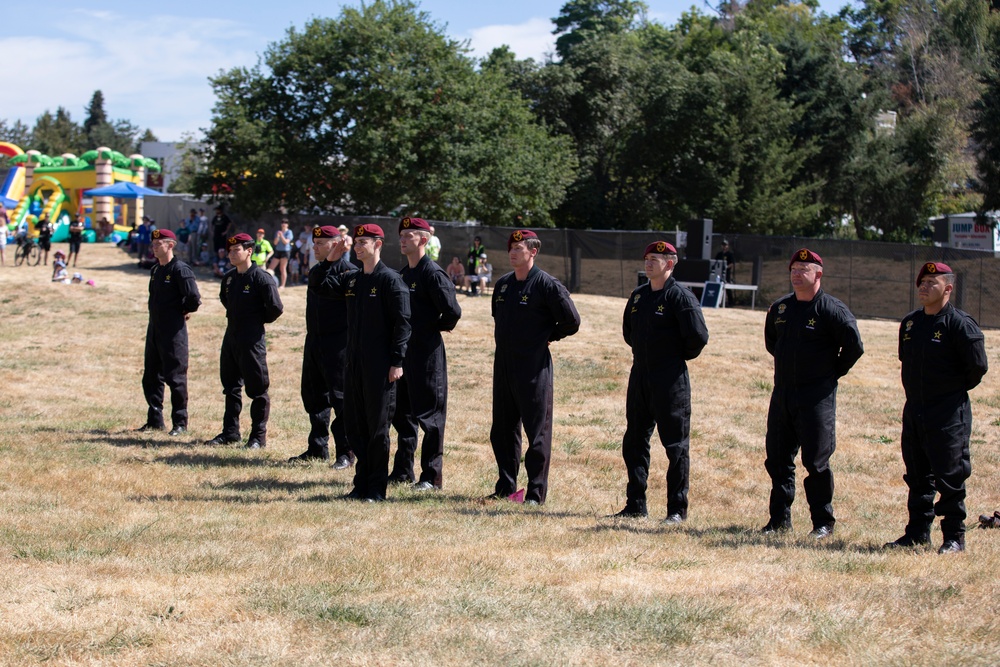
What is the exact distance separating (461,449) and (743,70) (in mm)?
32024

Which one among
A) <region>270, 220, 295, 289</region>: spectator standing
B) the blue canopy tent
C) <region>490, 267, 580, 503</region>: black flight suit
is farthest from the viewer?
the blue canopy tent

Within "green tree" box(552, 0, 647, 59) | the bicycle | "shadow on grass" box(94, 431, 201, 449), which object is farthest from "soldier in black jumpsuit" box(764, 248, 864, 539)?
"green tree" box(552, 0, 647, 59)

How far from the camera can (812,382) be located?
6922 millimetres

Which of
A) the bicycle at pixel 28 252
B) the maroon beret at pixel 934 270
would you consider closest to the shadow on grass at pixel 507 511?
the maroon beret at pixel 934 270

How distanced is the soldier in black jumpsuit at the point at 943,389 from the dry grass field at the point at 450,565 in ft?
1.34

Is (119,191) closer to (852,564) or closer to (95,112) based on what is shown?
(852,564)

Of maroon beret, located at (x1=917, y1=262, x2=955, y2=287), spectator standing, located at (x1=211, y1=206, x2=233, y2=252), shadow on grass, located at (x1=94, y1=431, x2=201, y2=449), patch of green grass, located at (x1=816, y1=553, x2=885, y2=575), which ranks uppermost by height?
spectator standing, located at (x1=211, y1=206, x2=233, y2=252)

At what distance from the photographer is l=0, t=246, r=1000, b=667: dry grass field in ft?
14.8

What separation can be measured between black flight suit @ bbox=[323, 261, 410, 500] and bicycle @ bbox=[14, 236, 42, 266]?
27.2 m

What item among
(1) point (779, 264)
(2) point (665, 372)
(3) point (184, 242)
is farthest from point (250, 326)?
(3) point (184, 242)

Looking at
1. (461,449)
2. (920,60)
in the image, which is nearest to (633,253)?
(461,449)

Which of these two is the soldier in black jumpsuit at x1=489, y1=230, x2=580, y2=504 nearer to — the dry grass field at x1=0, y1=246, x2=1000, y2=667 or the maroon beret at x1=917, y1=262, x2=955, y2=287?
the dry grass field at x1=0, y1=246, x2=1000, y2=667

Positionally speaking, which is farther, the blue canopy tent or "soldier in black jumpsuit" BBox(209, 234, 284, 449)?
the blue canopy tent

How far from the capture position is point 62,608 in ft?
16.1
